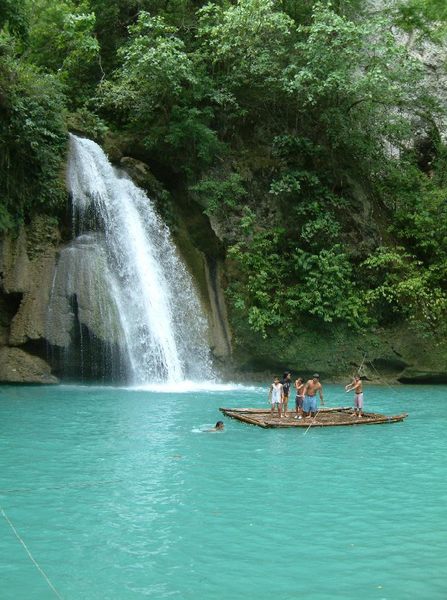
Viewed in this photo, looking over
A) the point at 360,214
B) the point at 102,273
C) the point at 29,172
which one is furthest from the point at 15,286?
the point at 360,214

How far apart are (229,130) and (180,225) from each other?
4.06 meters

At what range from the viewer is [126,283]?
19812mm

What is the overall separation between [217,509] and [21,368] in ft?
37.3

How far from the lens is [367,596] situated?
5.58m

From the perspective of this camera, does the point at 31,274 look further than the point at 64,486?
Yes

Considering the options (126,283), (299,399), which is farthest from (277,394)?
(126,283)

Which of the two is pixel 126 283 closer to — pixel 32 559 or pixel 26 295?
pixel 26 295

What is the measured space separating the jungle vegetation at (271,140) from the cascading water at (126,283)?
1087 mm

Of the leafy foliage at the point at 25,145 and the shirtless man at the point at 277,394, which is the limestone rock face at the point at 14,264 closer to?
the leafy foliage at the point at 25,145

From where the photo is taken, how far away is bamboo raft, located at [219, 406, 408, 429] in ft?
41.1

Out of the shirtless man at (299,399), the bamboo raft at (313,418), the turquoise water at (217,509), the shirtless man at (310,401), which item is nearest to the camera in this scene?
the turquoise water at (217,509)

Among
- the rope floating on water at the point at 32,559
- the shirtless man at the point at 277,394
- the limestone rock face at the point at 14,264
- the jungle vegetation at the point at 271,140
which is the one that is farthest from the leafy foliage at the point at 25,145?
the rope floating on water at the point at 32,559

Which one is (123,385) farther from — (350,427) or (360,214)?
(360,214)

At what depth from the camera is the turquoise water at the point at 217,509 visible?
585 centimetres
